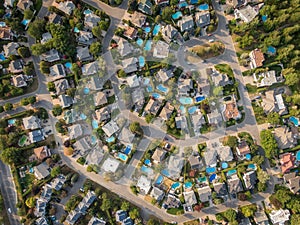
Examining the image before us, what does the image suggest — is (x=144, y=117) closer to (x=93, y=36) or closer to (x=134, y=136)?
(x=134, y=136)

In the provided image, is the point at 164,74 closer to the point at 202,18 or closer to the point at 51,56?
the point at 202,18

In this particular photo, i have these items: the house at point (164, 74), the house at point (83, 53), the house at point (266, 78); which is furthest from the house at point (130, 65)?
the house at point (266, 78)

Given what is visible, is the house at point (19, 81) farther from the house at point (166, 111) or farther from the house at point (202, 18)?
the house at point (202, 18)

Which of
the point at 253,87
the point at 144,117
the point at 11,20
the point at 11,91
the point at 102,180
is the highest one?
the point at 11,20

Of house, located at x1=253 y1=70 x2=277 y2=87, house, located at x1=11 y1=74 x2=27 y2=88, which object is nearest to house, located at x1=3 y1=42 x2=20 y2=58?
house, located at x1=11 y1=74 x2=27 y2=88

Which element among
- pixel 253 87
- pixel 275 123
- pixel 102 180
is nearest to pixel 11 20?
pixel 102 180

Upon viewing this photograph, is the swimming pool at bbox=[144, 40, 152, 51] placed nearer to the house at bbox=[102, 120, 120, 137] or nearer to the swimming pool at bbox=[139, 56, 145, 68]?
the swimming pool at bbox=[139, 56, 145, 68]

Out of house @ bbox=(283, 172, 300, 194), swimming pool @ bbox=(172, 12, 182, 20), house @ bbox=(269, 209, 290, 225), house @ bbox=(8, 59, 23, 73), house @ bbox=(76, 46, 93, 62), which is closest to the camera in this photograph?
house @ bbox=(269, 209, 290, 225)
